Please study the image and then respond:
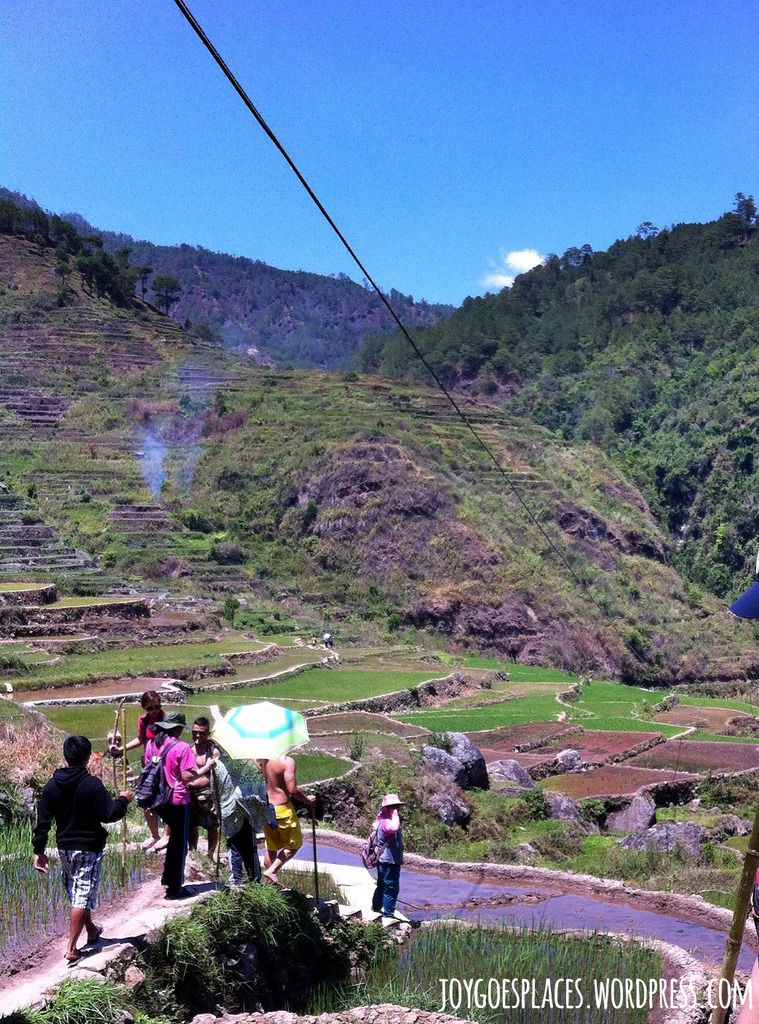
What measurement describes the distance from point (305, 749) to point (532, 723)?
9.62m

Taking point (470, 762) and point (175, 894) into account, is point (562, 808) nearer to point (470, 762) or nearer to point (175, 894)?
point (470, 762)

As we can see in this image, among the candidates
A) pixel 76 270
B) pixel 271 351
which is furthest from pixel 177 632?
pixel 271 351

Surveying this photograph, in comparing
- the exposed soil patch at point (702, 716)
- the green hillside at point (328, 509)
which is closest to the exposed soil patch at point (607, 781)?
the exposed soil patch at point (702, 716)

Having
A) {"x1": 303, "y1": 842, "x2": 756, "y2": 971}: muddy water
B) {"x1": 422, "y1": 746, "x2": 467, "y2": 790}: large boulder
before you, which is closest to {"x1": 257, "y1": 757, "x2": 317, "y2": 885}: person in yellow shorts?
{"x1": 303, "y1": 842, "x2": 756, "y2": 971}: muddy water

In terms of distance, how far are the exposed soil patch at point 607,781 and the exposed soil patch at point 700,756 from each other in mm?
1075

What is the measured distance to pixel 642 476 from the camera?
285 ft

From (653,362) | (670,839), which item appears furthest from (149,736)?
(653,362)

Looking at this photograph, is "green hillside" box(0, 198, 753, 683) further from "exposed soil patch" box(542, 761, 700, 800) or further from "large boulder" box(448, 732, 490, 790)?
"large boulder" box(448, 732, 490, 790)

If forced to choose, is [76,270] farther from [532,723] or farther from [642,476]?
[532,723]

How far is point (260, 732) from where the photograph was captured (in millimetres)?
8406

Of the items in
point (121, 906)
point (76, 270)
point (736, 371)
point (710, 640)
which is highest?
point (76, 270)

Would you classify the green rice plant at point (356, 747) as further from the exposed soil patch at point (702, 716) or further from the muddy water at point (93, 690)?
the exposed soil patch at point (702, 716)

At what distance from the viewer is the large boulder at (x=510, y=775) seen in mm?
19672

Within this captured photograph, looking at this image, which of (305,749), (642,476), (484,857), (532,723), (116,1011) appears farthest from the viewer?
(642,476)
